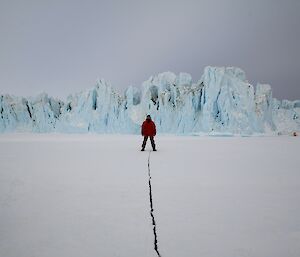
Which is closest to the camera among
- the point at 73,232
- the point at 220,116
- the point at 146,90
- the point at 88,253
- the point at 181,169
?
the point at 88,253

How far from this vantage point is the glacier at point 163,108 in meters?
32.3

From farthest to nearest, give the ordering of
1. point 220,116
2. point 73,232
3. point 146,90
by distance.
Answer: point 146,90 < point 220,116 < point 73,232

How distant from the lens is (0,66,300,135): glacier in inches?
1271

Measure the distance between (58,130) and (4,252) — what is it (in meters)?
42.2

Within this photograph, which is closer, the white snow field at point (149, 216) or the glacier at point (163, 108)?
the white snow field at point (149, 216)

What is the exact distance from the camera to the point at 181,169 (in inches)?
224

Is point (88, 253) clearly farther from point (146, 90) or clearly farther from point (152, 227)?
point (146, 90)

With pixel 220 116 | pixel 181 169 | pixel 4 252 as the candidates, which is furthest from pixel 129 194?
pixel 220 116

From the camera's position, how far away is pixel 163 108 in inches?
1463

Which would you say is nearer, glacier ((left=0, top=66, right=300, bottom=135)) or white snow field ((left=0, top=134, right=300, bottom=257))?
white snow field ((left=0, top=134, right=300, bottom=257))

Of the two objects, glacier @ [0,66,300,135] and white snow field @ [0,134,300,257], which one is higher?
glacier @ [0,66,300,135]

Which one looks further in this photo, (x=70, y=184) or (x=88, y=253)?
(x=70, y=184)

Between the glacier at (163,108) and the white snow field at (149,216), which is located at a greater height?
the glacier at (163,108)

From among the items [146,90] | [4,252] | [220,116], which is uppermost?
[146,90]
